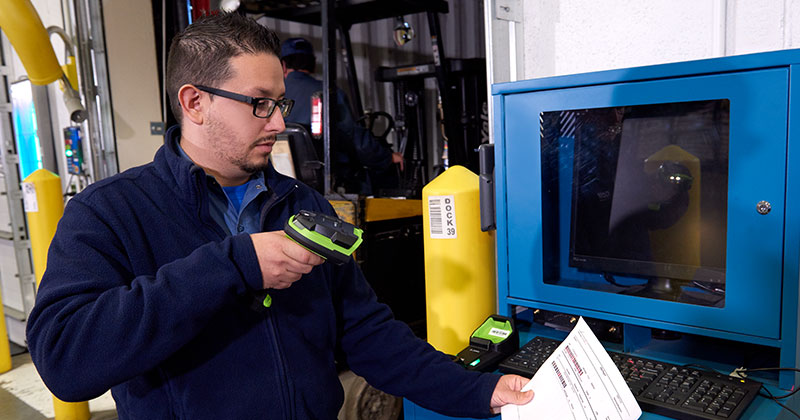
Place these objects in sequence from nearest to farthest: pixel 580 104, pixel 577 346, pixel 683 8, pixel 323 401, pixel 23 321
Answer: pixel 577 346, pixel 323 401, pixel 580 104, pixel 683 8, pixel 23 321

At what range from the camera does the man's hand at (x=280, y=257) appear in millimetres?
940

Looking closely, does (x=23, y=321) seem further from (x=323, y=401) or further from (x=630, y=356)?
(x=630, y=356)

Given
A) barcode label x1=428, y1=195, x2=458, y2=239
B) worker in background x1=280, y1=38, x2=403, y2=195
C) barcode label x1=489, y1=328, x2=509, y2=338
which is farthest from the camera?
worker in background x1=280, y1=38, x2=403, y2=195

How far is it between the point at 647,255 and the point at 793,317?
35cm

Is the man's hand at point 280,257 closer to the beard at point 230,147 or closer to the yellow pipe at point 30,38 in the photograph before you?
the beard at point 230,147

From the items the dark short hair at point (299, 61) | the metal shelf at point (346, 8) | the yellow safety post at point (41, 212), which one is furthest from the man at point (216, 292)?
the metal shelf at point (346, 8)

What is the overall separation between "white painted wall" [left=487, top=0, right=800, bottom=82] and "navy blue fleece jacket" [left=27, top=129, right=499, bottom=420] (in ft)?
2.92

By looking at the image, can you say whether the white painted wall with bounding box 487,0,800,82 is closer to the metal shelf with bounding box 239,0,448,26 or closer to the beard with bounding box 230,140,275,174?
the beard with bounding box 230,140,275,174

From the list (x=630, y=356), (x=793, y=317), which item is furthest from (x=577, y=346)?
(x=793, y=317)

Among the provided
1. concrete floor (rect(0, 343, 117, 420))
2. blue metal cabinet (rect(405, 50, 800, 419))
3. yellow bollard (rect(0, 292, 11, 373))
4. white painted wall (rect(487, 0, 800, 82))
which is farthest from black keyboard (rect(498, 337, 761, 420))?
yellow bollard (rect(0, 292, 11, 373))

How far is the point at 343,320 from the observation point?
1405 mm

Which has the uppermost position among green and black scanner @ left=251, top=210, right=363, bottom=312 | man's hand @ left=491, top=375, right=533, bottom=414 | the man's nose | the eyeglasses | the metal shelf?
the metal shelf

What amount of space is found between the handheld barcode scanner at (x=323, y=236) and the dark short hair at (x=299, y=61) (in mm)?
3331

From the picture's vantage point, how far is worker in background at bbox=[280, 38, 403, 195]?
3.91 m
